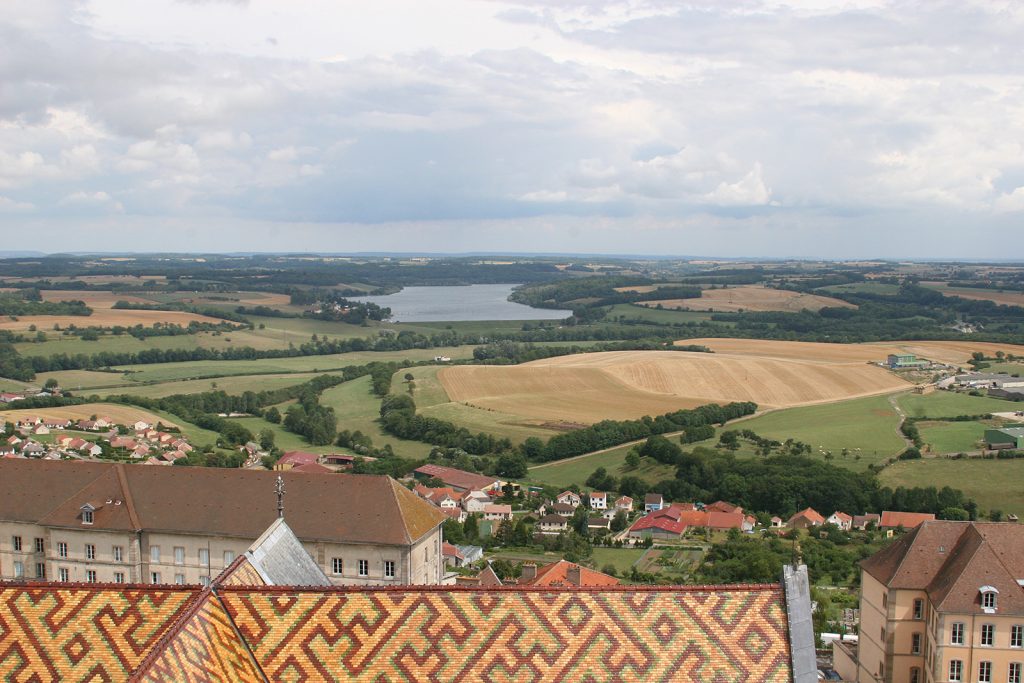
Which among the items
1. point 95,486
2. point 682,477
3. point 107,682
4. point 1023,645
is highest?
point 107,682

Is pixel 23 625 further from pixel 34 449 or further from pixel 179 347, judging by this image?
pixel 179 347

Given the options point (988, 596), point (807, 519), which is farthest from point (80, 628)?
point (807, 519)

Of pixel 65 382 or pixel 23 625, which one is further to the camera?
pixel 65 382

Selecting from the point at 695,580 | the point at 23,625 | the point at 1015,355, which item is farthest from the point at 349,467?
the point at 1015,355

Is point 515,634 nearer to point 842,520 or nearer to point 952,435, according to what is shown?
point 842,520

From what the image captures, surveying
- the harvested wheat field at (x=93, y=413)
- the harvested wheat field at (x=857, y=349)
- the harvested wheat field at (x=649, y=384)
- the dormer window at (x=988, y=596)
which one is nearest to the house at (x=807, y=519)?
the harvested wheat field at (x=649, y=384)

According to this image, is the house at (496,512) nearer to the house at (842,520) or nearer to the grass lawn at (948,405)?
the house at (842,520)
